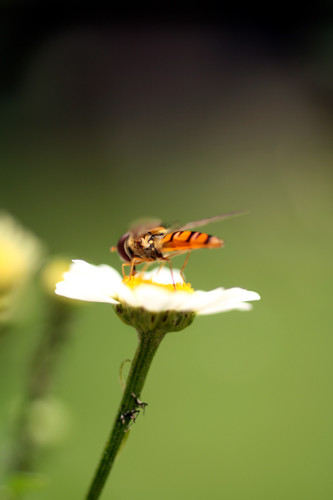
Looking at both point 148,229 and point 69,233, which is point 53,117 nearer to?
point 69,233

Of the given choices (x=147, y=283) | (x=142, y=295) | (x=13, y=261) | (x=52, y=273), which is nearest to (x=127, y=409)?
(x=142, y=295)

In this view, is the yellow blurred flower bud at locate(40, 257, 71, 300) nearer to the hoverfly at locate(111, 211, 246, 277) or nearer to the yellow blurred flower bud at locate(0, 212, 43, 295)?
the yellow blurred flower bud at locate(0, 212, 43, 295)

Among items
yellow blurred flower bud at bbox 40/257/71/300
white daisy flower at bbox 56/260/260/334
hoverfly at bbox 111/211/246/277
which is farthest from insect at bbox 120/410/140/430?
yellow blurred flower bud at bbox 40/257/71/300

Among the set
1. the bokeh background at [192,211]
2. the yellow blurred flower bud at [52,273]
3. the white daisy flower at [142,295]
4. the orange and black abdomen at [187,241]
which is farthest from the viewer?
the bokeh background at [192,211]

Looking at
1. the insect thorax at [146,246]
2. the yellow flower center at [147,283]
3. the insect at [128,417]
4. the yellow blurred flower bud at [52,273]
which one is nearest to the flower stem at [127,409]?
the insect at [128,417]

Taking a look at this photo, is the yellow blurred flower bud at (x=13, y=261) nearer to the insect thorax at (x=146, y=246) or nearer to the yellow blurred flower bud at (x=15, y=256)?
the yellow blurred flower bud at (x=15, y=256)

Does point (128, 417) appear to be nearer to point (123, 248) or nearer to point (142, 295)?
point (142, 295)
